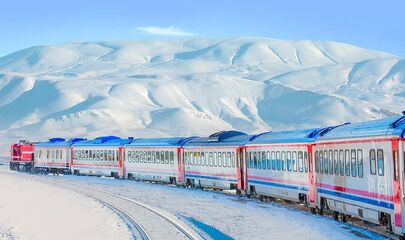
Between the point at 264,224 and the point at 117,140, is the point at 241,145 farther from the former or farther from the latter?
the point at 117,140

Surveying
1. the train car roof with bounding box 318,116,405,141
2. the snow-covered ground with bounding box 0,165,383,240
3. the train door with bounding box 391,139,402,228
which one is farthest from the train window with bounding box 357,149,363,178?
the train door with bounding box 391,139,402,228

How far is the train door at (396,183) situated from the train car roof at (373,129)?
13.6 inches

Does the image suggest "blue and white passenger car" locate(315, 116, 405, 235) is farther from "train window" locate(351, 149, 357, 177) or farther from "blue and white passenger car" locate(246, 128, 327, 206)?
"blue and white passenger car" locate(246, 128, 327, 206)

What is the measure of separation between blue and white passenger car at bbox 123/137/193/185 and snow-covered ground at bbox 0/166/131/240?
7.16 m

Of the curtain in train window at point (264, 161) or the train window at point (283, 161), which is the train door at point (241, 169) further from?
the train window at point (283, 161)

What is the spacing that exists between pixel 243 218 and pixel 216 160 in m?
13.9

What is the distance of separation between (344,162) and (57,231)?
394 inches

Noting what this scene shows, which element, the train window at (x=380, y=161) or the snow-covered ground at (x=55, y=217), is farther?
the snow-covered ground at (x=55, y=217)

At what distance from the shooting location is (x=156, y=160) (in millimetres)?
50219

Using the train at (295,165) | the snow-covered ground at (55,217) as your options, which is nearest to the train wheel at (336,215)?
the train at (295,165)

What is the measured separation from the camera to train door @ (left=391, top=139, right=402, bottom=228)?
17.5 m

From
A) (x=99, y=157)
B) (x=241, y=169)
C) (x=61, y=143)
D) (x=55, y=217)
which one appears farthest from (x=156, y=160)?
(x=61, y=143)

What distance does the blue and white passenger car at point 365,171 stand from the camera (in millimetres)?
17797

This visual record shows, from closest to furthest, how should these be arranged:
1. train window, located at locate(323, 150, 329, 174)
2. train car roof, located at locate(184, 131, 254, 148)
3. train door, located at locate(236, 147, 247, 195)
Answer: train window, located at locate(323, 150, 329, 174), train door, located at locate(236, 147, 247, 195), train car roof, located at locate(184, 131, 254, 148)
